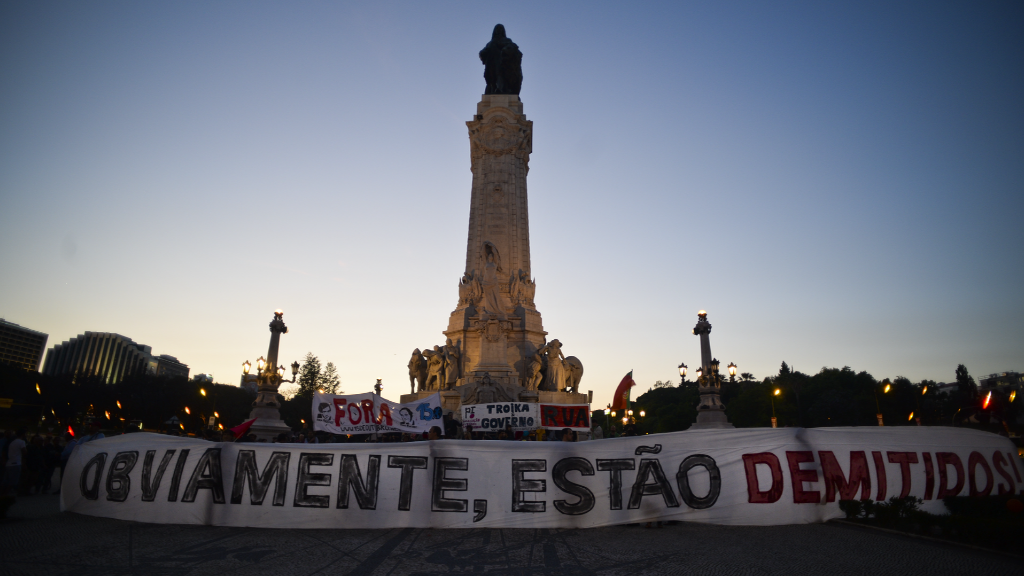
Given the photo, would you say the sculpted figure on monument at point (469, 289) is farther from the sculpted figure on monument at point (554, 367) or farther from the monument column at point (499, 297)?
the sculpted figure on monument at point (554, 367)

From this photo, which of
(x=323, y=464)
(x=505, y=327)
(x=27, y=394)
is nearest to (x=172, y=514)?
(x=323, y=464)

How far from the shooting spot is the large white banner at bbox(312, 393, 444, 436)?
16953 millimetres

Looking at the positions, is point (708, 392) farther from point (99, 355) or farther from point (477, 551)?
point (99, 355)

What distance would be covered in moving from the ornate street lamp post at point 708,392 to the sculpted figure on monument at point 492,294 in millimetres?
10113

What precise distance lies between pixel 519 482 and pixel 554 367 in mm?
18077

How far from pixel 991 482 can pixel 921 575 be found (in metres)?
5.50

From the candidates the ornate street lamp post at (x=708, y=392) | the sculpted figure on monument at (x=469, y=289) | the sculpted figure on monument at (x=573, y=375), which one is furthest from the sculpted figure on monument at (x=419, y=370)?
the ornate street lamp post at (x=708, y=392)

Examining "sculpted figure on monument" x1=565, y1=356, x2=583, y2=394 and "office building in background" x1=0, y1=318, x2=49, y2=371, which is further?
"office building in background" x1=0, y1=318, x2=49, y2=371

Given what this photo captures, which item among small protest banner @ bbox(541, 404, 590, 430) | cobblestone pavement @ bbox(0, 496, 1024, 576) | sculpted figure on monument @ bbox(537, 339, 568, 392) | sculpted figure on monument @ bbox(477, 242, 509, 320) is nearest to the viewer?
cobblestone pavement @ bbox(0, 496, 1024, 576)

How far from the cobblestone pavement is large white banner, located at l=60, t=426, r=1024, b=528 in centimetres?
26

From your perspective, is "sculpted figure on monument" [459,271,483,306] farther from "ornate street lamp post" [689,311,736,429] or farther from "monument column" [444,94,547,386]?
"ornate street lamp post" [689,311,736,429]

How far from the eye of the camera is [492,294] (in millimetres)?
29141

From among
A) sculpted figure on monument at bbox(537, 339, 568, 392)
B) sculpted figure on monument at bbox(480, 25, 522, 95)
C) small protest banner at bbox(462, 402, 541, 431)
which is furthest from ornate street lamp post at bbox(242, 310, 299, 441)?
sculpted figure on monument at bbox(480, 25, 522, 95)

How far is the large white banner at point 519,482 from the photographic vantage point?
8914mm
